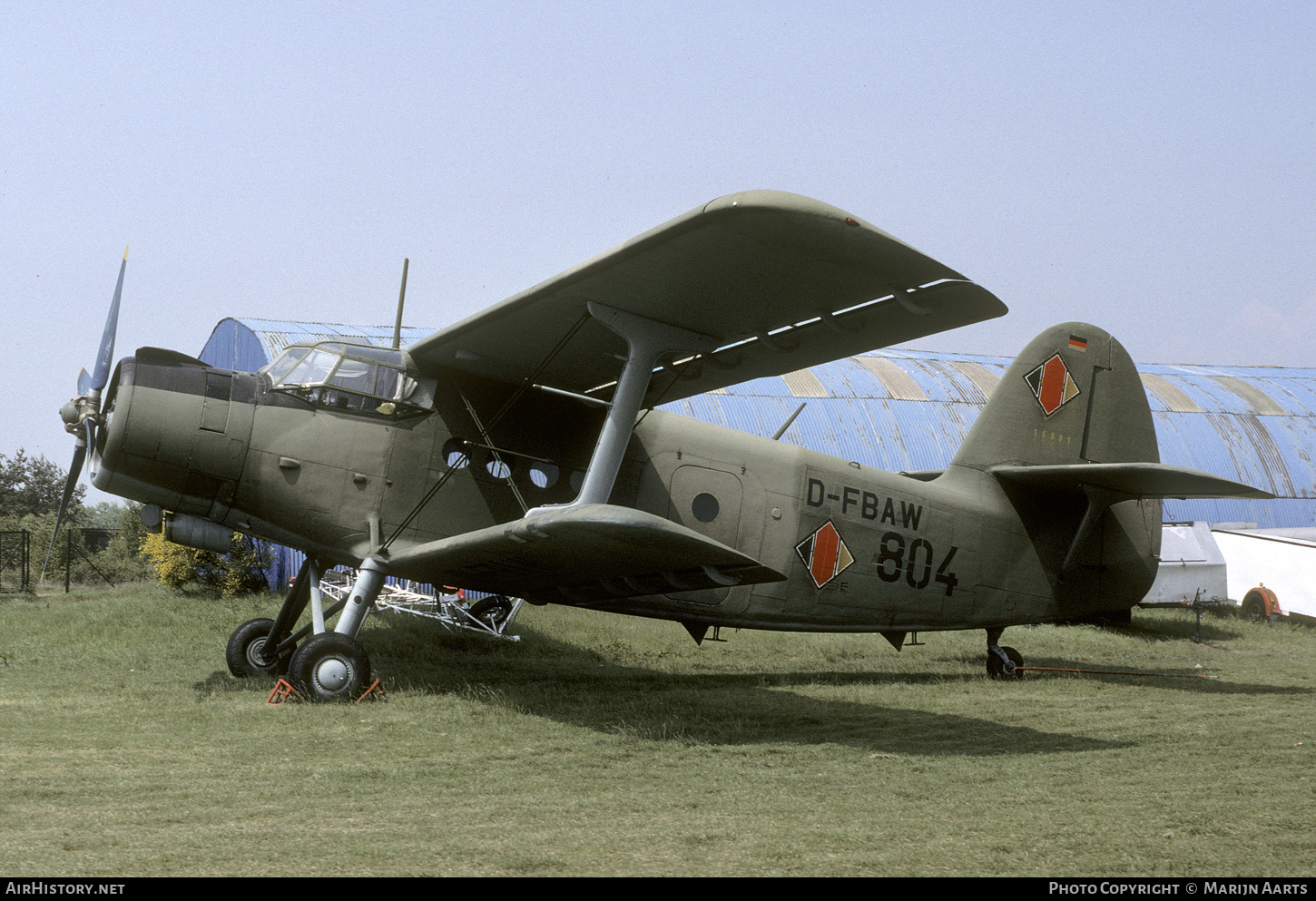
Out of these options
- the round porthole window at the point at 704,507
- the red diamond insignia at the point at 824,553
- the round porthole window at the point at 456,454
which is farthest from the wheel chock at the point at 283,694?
the red diamond insignia at the point at 824,553

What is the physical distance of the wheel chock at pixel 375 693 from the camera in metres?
8.81

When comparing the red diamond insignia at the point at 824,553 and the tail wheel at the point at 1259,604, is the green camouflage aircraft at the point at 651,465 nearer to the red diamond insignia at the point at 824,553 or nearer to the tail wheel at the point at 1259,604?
the red diamond insignia at the point at 824,553

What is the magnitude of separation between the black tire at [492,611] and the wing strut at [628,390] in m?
5.80

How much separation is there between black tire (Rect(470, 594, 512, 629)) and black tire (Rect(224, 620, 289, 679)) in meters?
3.43

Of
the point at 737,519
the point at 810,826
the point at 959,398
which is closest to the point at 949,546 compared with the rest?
the point at 737,519

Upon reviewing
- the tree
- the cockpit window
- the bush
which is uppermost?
the cockpit window

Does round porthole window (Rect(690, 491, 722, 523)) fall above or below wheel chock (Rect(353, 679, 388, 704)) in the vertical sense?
above

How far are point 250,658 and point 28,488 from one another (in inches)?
1796

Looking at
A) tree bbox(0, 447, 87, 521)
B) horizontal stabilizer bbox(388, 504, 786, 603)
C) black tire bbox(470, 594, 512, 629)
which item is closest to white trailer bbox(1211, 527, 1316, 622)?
black tire bbox(470, 594, 512, 629)

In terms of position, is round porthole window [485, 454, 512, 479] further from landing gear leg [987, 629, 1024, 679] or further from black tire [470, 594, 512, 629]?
landing gear leg [987, 629, 1024, 679]

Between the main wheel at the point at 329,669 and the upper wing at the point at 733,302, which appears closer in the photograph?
the upper wing at the point at 733,302

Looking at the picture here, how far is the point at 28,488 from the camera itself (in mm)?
48750

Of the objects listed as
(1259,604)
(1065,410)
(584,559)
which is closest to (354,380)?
(584,559)

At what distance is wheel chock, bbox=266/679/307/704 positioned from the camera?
861 cm
